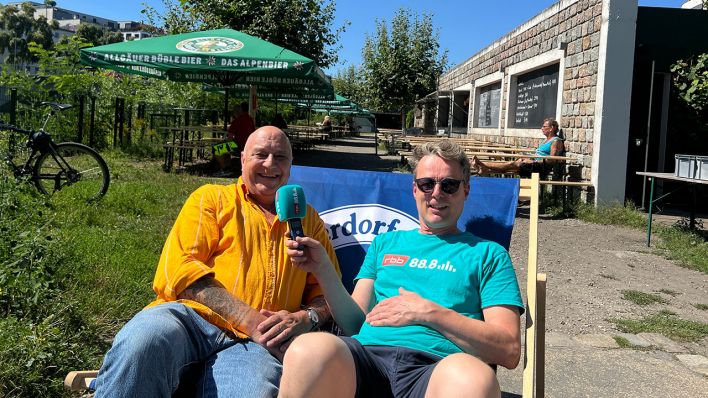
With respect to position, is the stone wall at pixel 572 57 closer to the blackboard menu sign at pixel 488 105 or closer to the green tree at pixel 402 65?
the blackboard menu sign at pixel 488 105

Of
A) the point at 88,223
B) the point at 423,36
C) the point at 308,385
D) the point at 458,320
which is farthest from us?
the point at 423,36

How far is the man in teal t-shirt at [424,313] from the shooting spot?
6.32ft

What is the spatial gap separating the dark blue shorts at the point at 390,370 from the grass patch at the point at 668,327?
291 cm

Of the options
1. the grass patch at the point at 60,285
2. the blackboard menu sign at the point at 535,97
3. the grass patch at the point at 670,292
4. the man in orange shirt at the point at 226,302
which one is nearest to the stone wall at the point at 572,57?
the blackboard menu sign at the point at 535,97

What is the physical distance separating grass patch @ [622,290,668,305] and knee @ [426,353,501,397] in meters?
3.85

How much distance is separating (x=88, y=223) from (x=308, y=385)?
4.92 m

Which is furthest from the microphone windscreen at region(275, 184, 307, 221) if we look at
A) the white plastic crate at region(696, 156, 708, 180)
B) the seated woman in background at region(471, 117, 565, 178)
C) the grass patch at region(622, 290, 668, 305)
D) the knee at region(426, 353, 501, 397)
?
the seated woman in background at region(471, 117, 565, 178)

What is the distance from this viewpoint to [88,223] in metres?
6.12

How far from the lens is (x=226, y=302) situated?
236 cm

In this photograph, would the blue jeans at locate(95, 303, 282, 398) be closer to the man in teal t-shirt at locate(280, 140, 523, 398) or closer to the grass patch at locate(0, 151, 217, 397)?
the man in teal t-shirt at locate(280, 140, 523, 398)

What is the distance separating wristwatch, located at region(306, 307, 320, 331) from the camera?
246cm

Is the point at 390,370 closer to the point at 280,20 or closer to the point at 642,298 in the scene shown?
the point at 642,298

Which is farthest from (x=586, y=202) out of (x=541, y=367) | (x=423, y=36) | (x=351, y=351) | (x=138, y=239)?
(x=423, y=36)

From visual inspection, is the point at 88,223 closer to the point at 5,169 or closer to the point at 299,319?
the point at 5,169
